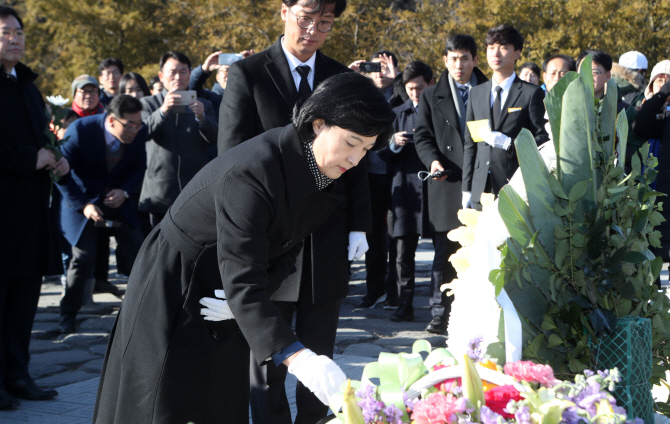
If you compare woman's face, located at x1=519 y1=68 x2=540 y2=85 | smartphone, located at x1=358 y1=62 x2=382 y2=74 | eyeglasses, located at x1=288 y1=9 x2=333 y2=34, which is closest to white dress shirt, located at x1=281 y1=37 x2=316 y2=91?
eyeglasses, located at x1=288 y1=9 x2=333 y2=34

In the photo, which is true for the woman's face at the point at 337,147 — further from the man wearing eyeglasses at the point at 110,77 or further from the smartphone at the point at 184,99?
the man wearing eyeglasses at the point at 110,77

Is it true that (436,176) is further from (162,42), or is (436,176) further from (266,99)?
(162,42)

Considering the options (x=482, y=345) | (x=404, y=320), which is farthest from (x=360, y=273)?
(x=482, y=345)

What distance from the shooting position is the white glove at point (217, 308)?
6.78 ft

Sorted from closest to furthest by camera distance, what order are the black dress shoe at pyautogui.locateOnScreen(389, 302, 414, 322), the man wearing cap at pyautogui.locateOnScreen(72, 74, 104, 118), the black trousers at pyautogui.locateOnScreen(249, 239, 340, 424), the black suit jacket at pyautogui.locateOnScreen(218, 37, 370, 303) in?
the black trousers at pyautogui.locateOnScreen(249, 239, 340, 424) → the black suit jacket at pyautogui.locateOnScreen(218, 37, 370, 303) → the black dress shoe at pyautogui.locateOnScreen(389, 302, 414, 322) → the man wearing cap at pyautogui.locateOnScreen(72, 74, 104, 118)

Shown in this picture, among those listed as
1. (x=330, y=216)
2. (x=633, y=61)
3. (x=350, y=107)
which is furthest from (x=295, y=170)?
(x=633, y=61)

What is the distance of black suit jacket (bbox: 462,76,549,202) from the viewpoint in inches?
188

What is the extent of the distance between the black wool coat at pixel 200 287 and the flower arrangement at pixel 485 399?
2.19 feet

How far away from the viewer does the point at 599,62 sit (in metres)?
5.54

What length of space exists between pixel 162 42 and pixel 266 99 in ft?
49.8

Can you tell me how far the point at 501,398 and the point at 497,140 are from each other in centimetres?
362

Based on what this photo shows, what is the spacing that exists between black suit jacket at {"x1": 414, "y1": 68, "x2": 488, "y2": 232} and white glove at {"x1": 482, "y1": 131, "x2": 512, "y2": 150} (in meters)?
0.59

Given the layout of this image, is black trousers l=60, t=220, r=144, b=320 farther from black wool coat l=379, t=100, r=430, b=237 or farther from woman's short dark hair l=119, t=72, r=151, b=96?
woman's short dark hair l=119, t=72, r=151, b=96

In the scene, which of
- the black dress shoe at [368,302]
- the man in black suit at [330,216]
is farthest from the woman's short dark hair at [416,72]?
the man in black suit at [330,216]
